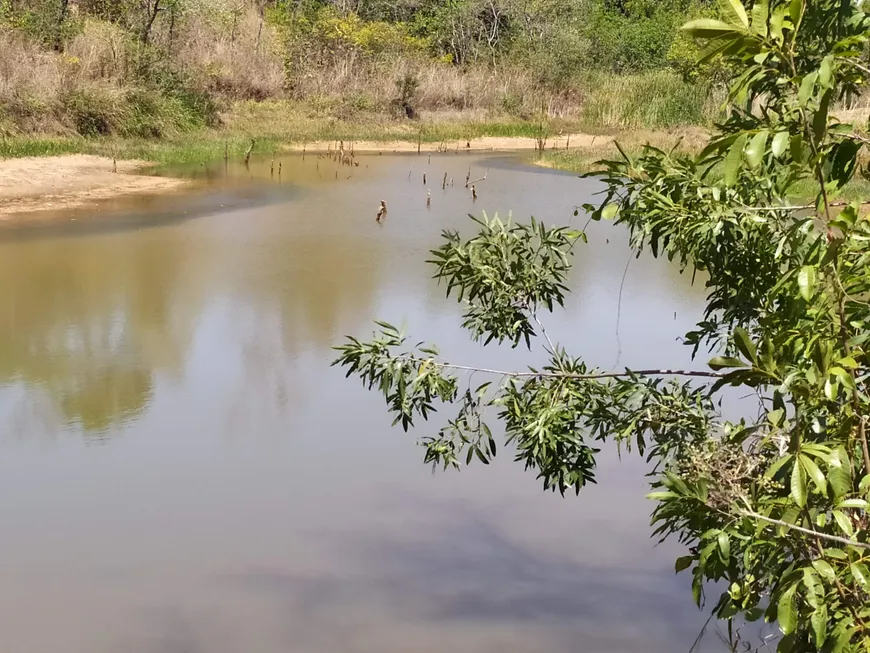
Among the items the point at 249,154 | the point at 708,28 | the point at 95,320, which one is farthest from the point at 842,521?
the point at 249,154

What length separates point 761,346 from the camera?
2.01 metres

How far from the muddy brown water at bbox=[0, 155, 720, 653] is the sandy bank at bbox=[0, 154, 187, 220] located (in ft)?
10.6

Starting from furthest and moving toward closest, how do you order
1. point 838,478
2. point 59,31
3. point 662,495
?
1. point 59,31
2. point 662,495
3. point 838,478

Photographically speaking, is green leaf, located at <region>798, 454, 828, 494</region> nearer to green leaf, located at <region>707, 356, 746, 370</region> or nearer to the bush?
green leaf, located at <region>707, 356, 746, 370</region>

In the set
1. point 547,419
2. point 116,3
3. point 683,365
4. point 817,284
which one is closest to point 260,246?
point 683,365

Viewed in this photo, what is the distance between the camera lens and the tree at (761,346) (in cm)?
175

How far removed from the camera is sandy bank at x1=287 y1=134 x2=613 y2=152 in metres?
19.0

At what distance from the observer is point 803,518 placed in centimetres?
197

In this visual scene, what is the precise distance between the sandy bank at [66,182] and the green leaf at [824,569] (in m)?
10.5

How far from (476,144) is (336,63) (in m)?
4.09

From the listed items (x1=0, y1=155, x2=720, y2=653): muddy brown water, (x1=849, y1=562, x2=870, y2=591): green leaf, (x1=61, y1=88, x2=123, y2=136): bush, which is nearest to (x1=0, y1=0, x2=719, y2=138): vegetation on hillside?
(x1=61, y1=88, x2=123, y2=136): bush

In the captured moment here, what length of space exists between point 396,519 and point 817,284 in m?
2.76

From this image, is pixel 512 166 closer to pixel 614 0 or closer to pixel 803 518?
pixel 803 518

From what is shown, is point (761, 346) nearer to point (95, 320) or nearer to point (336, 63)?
point (95, 320)
